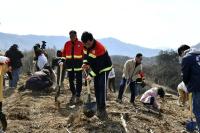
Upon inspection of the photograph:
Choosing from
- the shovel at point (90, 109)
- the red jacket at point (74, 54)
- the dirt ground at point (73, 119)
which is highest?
the red jacket at point (74, 54)

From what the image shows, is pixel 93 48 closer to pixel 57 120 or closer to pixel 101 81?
pixel 101 81

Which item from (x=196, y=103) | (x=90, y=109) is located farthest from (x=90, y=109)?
(x=196, y=103)

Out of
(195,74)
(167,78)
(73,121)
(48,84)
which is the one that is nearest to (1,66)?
(73,121)

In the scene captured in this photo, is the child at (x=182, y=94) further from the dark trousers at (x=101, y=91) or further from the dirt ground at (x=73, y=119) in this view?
the dark trousers at (x=101, y=91)

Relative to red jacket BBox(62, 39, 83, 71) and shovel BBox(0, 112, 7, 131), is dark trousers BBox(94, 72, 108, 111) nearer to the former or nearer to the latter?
shovel BBox(0, 112, 7, 131)

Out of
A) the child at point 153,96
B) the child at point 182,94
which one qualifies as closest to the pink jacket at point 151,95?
the child at point 153,96

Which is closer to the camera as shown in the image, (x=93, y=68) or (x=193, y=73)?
(x=193, y=73)

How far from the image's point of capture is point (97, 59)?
10.0 m

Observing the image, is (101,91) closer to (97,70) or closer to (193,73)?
(97,70)

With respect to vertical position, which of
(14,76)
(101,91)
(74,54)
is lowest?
(14,76)

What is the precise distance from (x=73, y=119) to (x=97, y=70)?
1230 mm

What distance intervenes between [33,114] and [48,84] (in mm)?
4472

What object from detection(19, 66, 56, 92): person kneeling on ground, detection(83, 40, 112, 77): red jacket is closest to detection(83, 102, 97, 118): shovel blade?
detection(83, 40, 112, 77): red jacket

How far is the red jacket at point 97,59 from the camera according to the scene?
995 centimetres
